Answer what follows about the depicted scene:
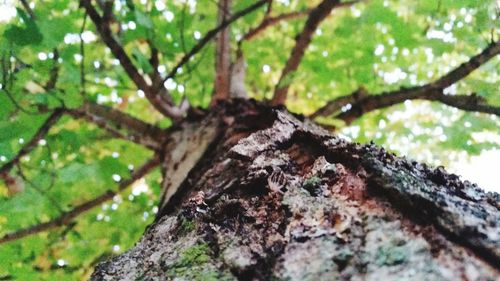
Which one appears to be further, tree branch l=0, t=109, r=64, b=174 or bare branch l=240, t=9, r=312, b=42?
bare branch l=240, t=9, r=312, b=42

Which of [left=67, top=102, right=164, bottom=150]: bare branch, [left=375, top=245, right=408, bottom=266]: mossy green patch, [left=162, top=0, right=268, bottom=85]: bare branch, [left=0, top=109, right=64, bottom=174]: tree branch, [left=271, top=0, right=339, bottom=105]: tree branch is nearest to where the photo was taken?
[left=375, top=245, right=408, bottom=266]: mossy green patch

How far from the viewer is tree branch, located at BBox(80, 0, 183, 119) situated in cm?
209

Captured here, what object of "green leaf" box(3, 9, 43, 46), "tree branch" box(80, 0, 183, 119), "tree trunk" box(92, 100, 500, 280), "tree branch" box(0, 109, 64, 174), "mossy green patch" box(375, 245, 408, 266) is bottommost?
"mossy green patch" box(375, 245, 408, 266)

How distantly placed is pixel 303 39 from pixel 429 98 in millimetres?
887

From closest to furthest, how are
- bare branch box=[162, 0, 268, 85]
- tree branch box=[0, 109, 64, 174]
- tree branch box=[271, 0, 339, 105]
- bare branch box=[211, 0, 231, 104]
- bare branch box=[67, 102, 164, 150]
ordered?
bare branch box=[162, 0, 268, 85] → tree branch box=[0, 109, 64, 174] → bare branch box=[67, 102, 164, 150] → tree branch box=[271, 0, 339, 105] → bare branch box=[211, 0, 231, 104]

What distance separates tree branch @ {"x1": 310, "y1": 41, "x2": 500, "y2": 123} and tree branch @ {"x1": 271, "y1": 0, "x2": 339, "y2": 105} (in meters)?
0.32

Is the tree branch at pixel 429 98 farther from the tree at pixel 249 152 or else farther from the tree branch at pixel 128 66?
the tree branch at pixel 128 66

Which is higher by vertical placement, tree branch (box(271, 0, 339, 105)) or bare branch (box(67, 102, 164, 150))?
tree branch (box(271, 0, 339, 105))

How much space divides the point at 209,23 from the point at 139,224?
1.62m

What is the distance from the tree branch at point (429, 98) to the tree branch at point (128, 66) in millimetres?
924

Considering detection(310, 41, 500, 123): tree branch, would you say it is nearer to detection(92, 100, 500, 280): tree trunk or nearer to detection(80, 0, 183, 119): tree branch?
detection(80, 0, 183, 119): tree branch

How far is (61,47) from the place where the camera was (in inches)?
89.5

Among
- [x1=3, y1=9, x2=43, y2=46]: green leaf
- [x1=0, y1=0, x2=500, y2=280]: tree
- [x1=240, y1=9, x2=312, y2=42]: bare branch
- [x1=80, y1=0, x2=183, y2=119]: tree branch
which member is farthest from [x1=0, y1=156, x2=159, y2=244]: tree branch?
[x1=240, y1=9, x2=312, y2=42]: bare branch

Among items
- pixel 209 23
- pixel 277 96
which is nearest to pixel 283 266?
pixel 277 96
